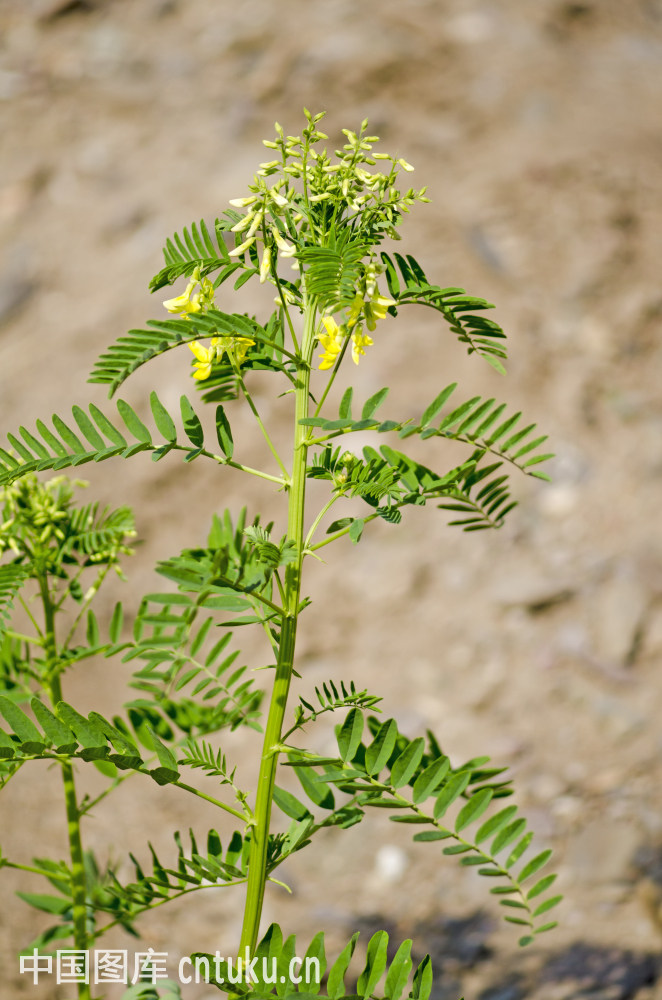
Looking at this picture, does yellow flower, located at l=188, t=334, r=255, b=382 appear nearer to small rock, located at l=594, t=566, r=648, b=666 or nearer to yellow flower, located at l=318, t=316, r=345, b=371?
yellow flower, located at l=318, t=316, r=345, b=371

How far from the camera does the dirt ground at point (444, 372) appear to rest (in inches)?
65.9

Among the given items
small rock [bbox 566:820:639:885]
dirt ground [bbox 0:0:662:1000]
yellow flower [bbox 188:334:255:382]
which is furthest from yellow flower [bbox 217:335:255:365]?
small rock [bbox 566:820:639:885]

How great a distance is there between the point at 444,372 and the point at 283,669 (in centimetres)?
166

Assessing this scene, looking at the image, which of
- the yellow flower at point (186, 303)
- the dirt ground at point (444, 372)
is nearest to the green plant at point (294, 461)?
the yellow flower at point (186, 303)

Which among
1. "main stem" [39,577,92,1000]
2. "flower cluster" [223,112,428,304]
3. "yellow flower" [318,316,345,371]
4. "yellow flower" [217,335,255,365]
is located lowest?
"main stem" [39,577,92,1000]

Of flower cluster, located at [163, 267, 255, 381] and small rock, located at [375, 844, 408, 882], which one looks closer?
flower cluster, located at [163, 267, 255, 381]

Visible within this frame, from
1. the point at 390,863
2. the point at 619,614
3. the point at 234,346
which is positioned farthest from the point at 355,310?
the point at 619,614

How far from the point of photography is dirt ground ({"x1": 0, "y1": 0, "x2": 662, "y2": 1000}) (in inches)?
65.9

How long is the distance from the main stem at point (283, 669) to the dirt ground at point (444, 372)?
88 centimetres

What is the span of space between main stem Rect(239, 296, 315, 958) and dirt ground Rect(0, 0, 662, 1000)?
0.88 meters

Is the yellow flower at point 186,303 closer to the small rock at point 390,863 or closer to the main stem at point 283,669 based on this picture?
the main stem at point 283,669

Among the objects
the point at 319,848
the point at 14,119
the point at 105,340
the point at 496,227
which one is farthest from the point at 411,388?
the point at 14,119

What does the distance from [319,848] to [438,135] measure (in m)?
2.09

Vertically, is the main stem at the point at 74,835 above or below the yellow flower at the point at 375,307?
below
